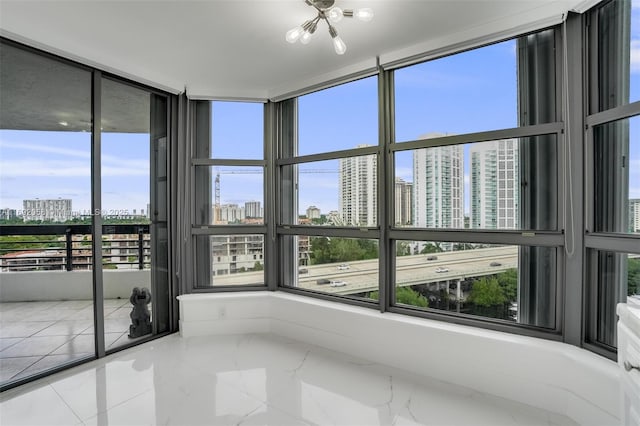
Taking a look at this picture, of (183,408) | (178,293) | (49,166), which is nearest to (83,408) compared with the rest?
(183,408)

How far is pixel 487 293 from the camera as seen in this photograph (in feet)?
7.59

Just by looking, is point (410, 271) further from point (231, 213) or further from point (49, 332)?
point (49, 332)

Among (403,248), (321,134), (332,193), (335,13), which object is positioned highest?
(335,13)

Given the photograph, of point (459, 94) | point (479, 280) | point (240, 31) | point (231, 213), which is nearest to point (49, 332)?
point (231, 213)

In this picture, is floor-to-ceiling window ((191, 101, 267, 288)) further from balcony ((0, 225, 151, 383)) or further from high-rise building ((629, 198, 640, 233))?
high-rise building ((629, 198, 640, 233))

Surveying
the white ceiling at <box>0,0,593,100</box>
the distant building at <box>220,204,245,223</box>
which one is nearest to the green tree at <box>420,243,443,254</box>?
the white ceiling at <box>0,0,593,100</box>

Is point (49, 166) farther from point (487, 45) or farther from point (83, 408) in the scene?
point (487, 45)

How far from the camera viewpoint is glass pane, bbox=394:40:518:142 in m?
2.22

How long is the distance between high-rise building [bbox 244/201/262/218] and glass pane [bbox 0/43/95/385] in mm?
1387

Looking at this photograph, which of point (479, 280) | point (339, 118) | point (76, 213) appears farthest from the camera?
point (339, 118)

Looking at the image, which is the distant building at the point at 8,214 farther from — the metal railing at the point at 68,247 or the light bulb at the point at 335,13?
the light bulb at the point at 335,13

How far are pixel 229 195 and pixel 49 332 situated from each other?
194 centimetres

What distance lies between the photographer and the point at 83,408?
1957 mm

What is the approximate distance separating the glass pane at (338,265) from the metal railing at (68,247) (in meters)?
1.51
